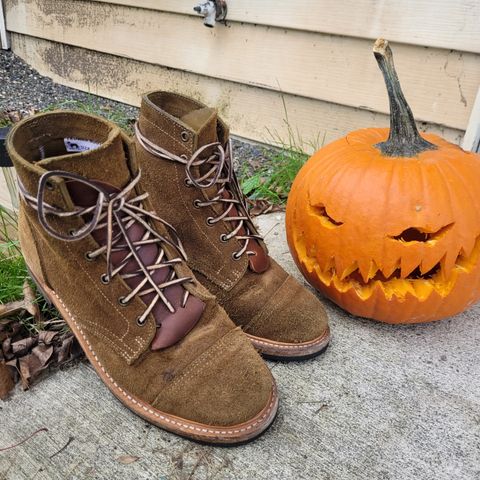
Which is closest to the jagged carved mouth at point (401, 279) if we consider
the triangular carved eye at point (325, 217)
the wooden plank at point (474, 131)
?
the triangular carved eye at point (325, 217)

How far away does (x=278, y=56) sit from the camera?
111 inches

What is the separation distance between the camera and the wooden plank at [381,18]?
218 cm

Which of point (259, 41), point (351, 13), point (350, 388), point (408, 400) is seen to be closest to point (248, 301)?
point (350, 388)

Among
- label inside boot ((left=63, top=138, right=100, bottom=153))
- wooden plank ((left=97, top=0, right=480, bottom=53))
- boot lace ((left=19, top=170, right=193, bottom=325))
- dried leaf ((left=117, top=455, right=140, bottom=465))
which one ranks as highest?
wooden plank ((left=97, top=0, right=480, bottom=53))

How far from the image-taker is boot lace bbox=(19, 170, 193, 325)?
39.7 inches

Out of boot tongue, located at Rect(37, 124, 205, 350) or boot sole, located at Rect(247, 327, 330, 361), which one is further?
boot sole, located at Rect(247, 327, 330, 361)

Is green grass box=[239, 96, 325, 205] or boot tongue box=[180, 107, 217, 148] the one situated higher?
boot tongue box=[180, 107, 217, 148]

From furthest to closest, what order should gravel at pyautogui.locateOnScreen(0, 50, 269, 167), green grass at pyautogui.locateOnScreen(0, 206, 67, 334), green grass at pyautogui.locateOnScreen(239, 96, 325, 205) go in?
1. gravel at pyautogui.locateOnScreen(0, 50, 269, 167)
2. green grass at pyautogui.locateOnScreen(239, 96, 325, 205)
3. green grass at pyautogui.locateOnScreen(0, 206, 67, 334)

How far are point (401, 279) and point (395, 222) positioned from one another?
0.19 meters

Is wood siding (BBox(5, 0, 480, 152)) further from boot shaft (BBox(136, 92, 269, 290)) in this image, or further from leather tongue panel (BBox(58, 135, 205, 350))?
leather tongue panel (BBox(58, 135, 205, 350))

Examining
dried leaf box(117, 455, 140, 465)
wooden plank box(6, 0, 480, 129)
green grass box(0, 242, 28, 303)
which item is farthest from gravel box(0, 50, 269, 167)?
dried leaf box(117, 455, 140, 465)

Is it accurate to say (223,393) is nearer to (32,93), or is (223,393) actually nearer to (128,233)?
(128,233)

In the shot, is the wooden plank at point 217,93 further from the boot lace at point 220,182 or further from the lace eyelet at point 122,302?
the lace eyelet at point 122,302

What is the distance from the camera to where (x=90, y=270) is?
109cm
